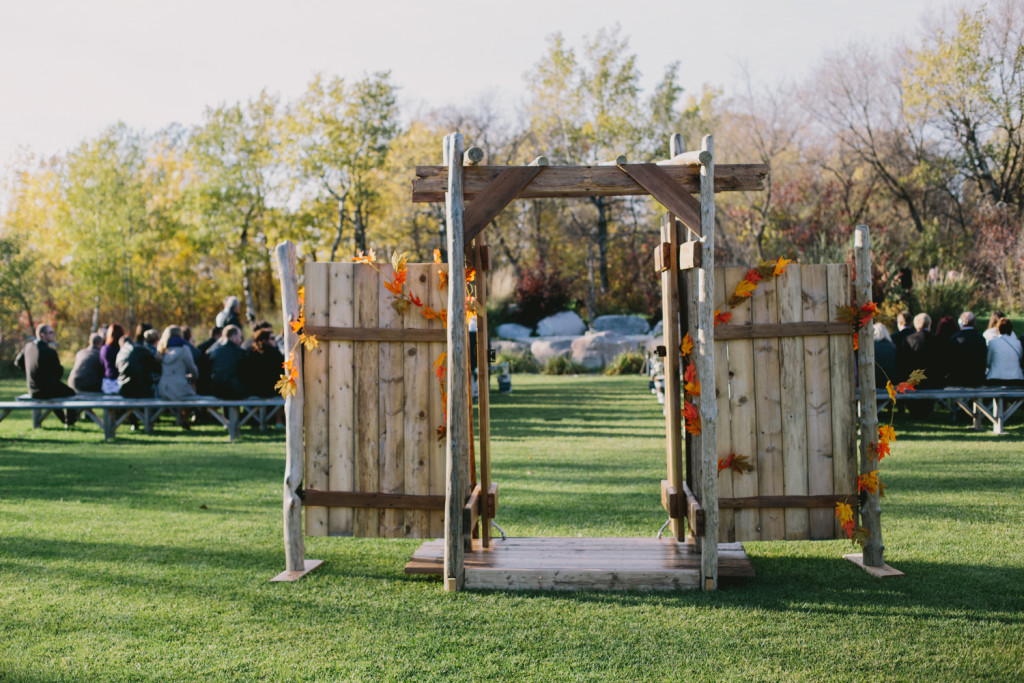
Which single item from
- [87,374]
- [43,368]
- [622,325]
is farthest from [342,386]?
[622,325]

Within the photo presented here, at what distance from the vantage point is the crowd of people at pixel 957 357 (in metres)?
11.1

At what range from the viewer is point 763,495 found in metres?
5.00

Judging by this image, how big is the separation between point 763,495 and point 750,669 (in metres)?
1.60

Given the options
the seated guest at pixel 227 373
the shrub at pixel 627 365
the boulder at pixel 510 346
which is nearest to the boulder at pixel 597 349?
the shrub at pixel 627 365

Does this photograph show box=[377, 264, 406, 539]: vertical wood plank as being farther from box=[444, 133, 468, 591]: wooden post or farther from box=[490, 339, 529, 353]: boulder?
box=[490, 339, 529, 353]: boulder

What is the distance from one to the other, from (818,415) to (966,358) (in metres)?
7.71

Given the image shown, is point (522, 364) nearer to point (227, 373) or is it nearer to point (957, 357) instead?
point (227, 373)

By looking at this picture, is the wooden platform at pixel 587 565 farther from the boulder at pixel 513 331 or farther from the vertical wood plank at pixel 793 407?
the boulder at pixel 513 331

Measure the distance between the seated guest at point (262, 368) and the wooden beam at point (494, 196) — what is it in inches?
287

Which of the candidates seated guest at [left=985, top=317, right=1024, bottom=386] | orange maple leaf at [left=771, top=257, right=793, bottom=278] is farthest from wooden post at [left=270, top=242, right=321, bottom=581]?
seated guest at [left=985, top=317, right=1024, bottom=386]

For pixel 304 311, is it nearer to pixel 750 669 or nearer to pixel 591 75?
pixel 750 669

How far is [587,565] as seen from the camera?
4.88 m

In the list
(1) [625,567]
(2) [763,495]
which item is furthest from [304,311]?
(2) [763,495]

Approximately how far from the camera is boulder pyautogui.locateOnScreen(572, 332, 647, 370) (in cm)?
2305
